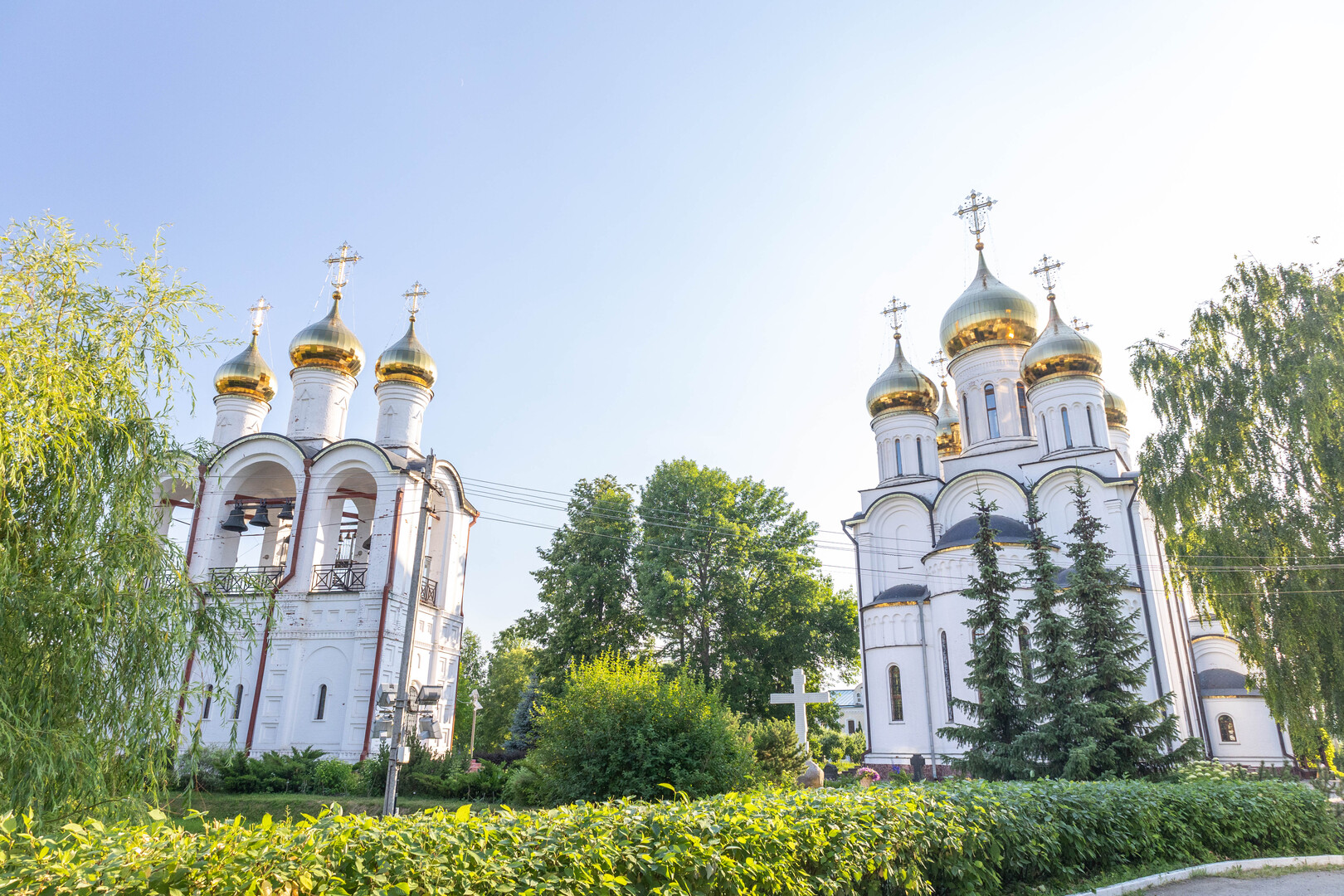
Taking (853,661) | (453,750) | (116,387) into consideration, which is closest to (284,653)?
(453,750)

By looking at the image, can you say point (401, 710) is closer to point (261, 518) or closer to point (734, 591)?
point (261, 518)

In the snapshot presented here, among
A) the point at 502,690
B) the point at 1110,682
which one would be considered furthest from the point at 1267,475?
the point at 502,690

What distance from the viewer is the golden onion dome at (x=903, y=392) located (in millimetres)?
26203

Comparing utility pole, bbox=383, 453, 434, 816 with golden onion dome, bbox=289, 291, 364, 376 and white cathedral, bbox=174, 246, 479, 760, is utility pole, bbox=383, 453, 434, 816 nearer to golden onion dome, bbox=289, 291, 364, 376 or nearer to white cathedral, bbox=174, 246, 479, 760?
white cathedral, bbox=174, 246, 479, 760

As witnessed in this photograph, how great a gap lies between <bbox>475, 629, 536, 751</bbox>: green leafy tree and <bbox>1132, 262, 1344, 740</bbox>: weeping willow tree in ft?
97.9

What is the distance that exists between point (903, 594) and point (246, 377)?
19162mm

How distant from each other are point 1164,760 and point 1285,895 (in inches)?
186

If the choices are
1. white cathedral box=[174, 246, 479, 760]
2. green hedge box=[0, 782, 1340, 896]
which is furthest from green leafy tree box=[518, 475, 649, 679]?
green hedge box=[0, 782, 1340, 896]

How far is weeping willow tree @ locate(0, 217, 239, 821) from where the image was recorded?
5094 mm

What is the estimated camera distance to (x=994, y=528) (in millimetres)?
20219

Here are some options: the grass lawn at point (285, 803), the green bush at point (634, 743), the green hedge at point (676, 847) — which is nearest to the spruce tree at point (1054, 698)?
the green hedge at point (676, 847)

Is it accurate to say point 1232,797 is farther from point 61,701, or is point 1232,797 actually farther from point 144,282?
point 144,282

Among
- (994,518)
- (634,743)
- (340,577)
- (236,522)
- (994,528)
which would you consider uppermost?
(994,518)

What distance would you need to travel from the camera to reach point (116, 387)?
239 inches
